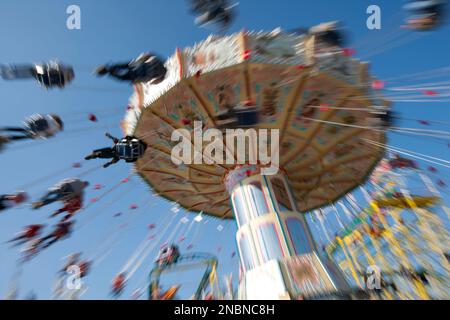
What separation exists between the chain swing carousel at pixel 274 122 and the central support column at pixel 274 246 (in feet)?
0.10

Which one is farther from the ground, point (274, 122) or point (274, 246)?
point (274, 122)

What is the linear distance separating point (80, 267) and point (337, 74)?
36.2 ft

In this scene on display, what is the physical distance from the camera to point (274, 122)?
1197 centimetres

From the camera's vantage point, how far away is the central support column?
29.6 feet

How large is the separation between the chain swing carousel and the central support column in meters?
0.03

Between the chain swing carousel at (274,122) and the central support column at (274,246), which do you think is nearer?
the central support column at (274,246)

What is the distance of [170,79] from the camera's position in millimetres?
10609

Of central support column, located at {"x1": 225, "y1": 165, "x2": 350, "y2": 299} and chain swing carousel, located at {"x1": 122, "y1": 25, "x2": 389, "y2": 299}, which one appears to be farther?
chain swing carousel, located at {"x1": 122, "y1": 25, "x2": 389, "y2": 299}

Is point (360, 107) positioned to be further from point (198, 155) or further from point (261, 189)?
point (198, 155)

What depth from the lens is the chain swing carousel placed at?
9.80 metres

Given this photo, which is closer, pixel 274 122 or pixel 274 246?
pixel 274 246

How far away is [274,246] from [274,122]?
431cm

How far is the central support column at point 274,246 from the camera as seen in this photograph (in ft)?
29.6
